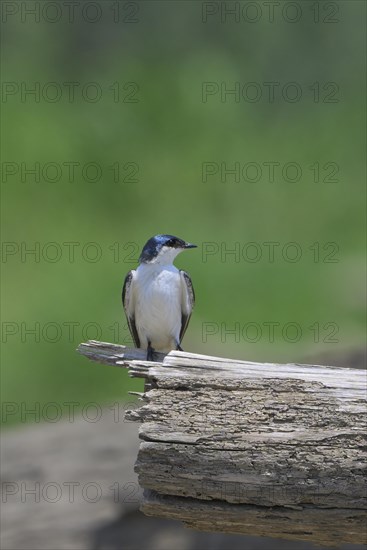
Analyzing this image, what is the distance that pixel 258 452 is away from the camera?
4.46m

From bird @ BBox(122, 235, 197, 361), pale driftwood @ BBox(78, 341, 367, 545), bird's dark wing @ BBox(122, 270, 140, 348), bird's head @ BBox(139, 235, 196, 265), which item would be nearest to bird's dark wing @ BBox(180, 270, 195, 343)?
bird @ BBox(122, 235, 197, 361)

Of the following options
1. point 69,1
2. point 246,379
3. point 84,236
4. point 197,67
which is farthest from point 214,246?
point 246,379

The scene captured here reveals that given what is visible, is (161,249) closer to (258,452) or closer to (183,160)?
(258,452)

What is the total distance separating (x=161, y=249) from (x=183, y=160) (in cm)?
730

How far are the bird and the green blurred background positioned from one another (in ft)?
16.9

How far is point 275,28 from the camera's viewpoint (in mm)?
13250

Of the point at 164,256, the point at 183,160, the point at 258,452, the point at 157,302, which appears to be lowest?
the point at 258,452

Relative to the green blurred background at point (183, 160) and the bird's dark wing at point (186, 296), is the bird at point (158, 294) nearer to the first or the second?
the bird's dark wing at point (186, 296)

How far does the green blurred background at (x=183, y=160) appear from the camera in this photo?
1195 cm

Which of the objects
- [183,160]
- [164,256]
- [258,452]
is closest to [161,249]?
[164,256]

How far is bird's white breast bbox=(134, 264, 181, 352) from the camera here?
6004 millimetres

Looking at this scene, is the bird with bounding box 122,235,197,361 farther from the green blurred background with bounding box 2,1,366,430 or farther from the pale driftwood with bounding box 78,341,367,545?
the green blurred background with bounding box 2,1,366,430

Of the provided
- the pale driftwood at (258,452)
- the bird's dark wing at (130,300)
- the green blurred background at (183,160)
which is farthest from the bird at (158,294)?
the green blurred background at (183,160)

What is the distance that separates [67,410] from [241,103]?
4.69m
